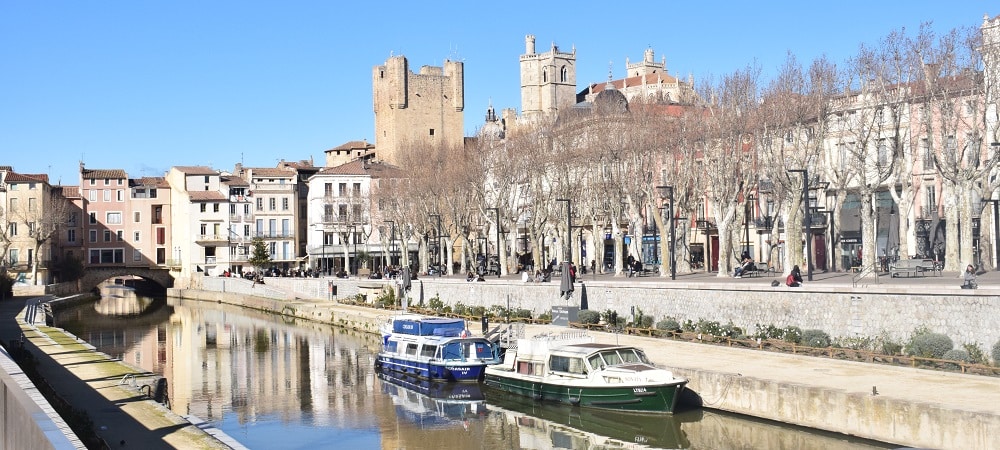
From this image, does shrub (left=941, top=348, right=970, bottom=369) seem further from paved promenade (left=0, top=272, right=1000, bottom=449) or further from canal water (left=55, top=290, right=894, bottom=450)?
canal water (left=55, top=290, right=894, bottom=450)

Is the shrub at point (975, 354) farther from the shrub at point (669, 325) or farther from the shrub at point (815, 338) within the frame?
the shrub at point (669, 325)

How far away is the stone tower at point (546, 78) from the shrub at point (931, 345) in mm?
136550

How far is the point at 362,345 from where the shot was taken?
55.3 m

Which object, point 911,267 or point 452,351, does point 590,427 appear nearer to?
point 452,351

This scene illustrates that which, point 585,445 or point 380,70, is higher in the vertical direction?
point 380,70

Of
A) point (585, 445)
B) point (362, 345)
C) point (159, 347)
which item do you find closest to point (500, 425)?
point (585, 445)

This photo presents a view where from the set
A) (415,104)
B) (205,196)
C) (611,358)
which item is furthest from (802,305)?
(415,104)

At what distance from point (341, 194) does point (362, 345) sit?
51706 mm

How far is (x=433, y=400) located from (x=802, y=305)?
13487 millimetres

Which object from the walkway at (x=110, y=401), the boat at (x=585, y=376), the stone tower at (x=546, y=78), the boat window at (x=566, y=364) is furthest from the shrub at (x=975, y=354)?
the stone tower at (x=546, y=78)

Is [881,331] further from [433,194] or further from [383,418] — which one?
[433,194]

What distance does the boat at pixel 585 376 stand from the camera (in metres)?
30.4

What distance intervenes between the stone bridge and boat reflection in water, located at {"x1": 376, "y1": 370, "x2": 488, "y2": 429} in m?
72.6

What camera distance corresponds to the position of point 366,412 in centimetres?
3459
